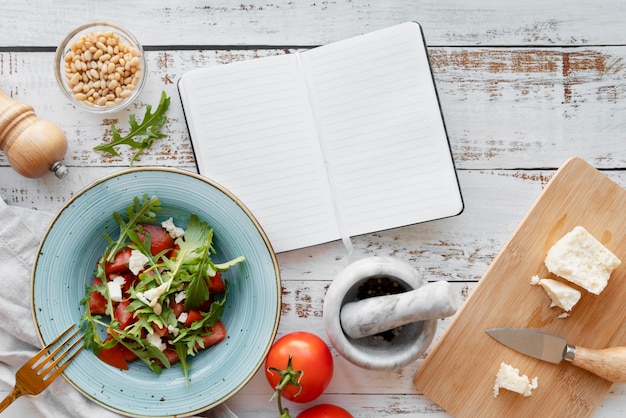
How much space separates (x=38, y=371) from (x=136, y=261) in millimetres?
284

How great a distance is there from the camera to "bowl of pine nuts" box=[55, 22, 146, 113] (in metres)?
1.30

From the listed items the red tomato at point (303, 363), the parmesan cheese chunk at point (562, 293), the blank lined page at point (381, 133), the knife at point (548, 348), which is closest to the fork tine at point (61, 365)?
the red tomato at point (303, 363)

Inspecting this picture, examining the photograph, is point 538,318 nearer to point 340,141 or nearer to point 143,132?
point 340,141

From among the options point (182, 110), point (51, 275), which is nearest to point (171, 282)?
point (51, 275)

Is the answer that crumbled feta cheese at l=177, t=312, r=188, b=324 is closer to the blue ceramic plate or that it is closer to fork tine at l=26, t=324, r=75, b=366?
the blue ceramic plate

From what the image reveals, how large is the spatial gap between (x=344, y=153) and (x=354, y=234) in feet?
0.55

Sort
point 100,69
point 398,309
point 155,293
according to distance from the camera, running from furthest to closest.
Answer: point 100,69, point 155,293, point 398,309

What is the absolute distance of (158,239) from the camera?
1.26 m

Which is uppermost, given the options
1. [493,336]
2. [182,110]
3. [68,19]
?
[68,19]

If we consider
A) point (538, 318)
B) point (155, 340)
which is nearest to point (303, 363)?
point (155, 340)

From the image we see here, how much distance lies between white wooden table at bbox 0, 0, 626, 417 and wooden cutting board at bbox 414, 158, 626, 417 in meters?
0.05

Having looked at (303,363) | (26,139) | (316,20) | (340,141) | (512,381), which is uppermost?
(316,20)

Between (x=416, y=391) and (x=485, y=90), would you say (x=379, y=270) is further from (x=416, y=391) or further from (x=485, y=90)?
(x=485, y=90)

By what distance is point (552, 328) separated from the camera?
1.34 metres
